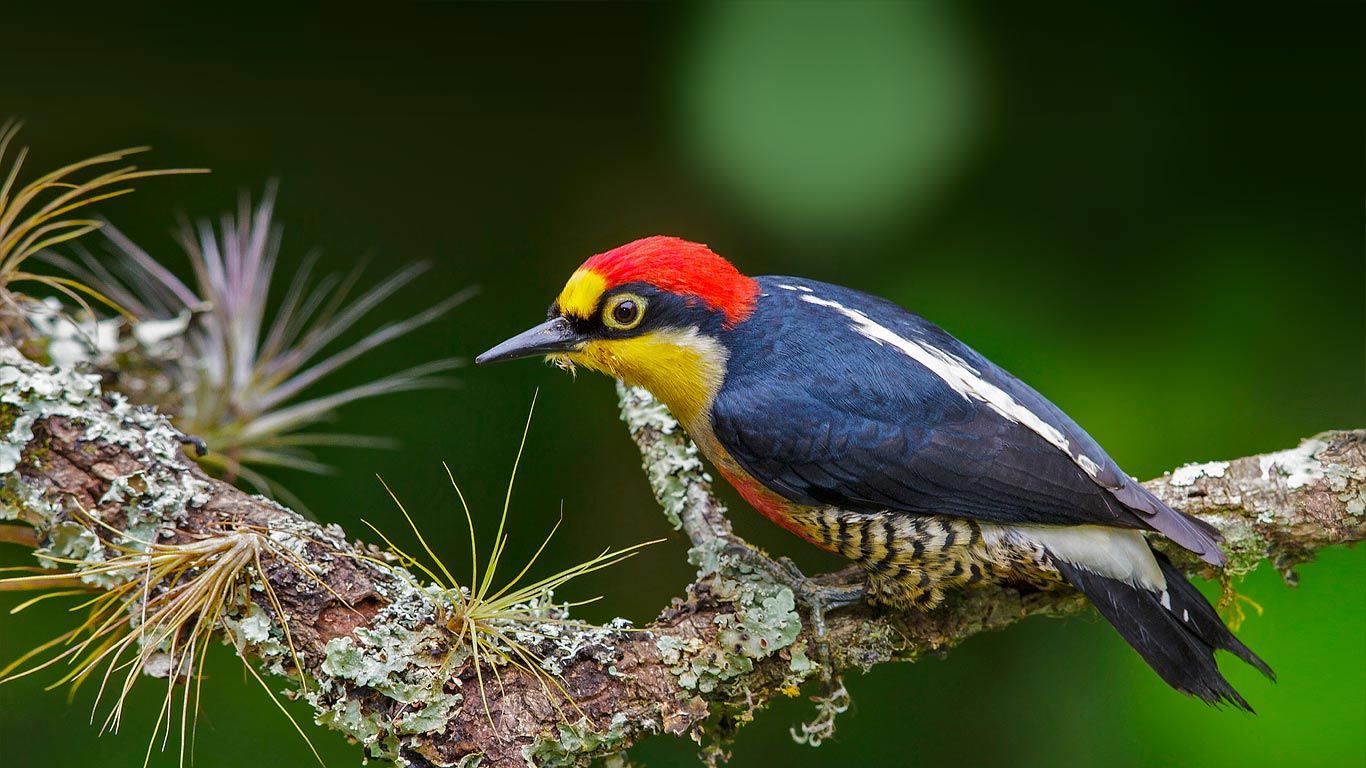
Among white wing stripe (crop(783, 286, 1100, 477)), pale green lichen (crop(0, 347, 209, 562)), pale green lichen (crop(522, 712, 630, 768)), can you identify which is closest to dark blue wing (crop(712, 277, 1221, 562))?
white wing stripe (crop(783, 286, 1100, 477))

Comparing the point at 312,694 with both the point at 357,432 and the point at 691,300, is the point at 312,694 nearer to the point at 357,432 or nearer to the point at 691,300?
the point at 691,300

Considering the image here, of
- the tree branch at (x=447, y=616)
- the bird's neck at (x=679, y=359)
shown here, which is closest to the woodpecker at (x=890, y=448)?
the bird's neck at (x=679, y=359)

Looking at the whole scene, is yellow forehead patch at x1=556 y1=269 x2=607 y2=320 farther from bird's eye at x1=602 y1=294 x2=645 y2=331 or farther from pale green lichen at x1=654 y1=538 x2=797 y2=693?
pale green lichen at x1=654 y1=538 x2=797 y2=693

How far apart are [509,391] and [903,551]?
1507 mm

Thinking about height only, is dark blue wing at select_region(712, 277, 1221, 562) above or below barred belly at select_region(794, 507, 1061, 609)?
above

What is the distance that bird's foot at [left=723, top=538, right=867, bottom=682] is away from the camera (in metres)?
1.99

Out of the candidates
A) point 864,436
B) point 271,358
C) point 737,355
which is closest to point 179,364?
point 271,358

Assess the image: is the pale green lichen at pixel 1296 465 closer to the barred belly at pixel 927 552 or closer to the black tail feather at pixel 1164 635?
the black tail feather at pixel 1164 635

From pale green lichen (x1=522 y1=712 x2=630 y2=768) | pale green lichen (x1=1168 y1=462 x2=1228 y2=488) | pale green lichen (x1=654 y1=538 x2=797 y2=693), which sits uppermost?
pale green lichen (x1=1168 y1=462 x2=1228 y2=488)

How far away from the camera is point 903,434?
1974 millimetres

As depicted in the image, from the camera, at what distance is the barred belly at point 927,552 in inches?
76.8

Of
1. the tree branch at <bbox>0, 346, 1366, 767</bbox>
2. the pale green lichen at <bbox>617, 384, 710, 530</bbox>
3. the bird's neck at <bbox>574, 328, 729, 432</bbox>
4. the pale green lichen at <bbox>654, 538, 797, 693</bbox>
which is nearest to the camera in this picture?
the tree branch at <bbox>0, 346, 1366, 767</bbox>

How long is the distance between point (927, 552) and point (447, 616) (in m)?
0.74

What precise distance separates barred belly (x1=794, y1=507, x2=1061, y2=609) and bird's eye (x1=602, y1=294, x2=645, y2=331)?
44cm
